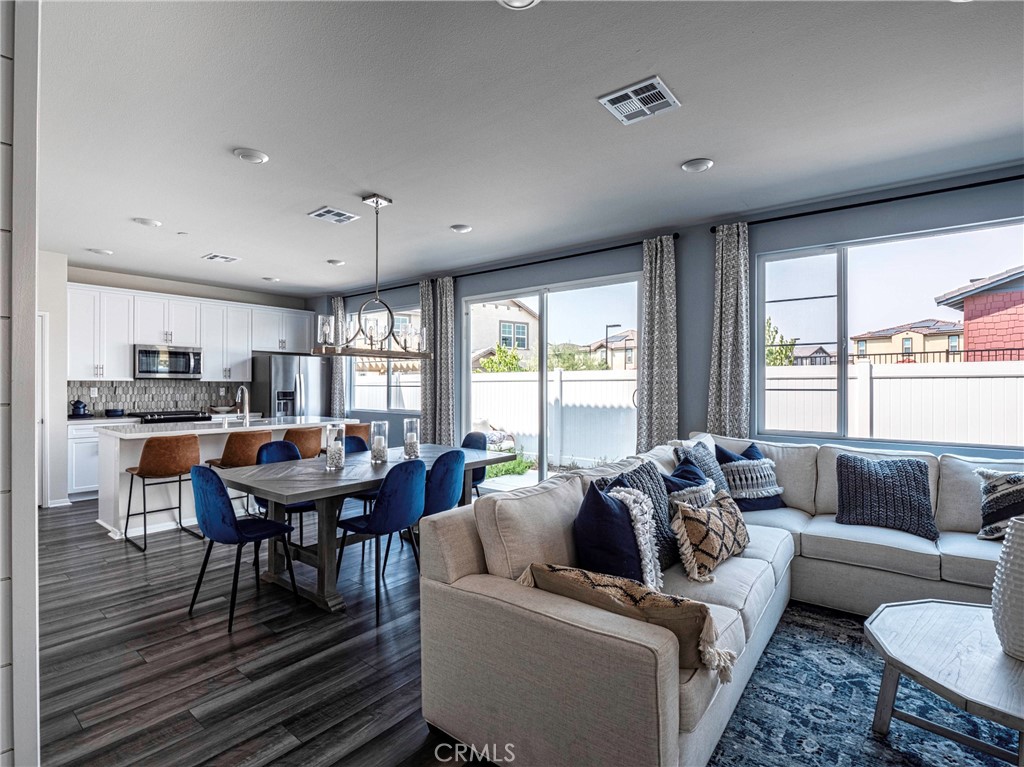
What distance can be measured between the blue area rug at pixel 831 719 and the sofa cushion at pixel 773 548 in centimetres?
41

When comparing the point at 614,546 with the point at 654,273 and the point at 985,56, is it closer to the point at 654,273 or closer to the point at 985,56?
the point at 985,56

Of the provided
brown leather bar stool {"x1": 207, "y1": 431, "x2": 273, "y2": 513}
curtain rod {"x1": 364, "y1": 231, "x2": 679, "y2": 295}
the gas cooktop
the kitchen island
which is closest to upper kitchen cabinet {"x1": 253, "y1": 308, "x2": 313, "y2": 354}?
the gas cooktop

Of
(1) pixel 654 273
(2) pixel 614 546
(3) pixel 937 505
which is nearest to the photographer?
(2) pixel 614 546

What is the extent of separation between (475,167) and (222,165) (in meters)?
1.62

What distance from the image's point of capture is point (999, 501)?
301 centimetres

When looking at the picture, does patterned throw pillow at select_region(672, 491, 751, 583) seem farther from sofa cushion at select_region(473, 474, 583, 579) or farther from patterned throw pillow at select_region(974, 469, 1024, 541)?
patterned throw pillow at select_region(974, 469, 1024, 541)

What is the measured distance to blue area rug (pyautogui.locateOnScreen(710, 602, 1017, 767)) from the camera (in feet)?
6.45

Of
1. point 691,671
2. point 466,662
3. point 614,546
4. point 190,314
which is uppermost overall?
point 190,314

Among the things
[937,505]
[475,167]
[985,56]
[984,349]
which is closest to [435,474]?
[475,167]

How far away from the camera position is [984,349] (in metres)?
3.68

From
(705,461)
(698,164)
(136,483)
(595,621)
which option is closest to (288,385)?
(136,483)

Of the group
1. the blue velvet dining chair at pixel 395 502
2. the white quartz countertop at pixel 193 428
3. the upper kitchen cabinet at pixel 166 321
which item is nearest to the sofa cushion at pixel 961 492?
the blue velvet dining chair at pixel 395 502

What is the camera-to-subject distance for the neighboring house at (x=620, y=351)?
5348 millimetres

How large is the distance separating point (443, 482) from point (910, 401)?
3459 millimetres
